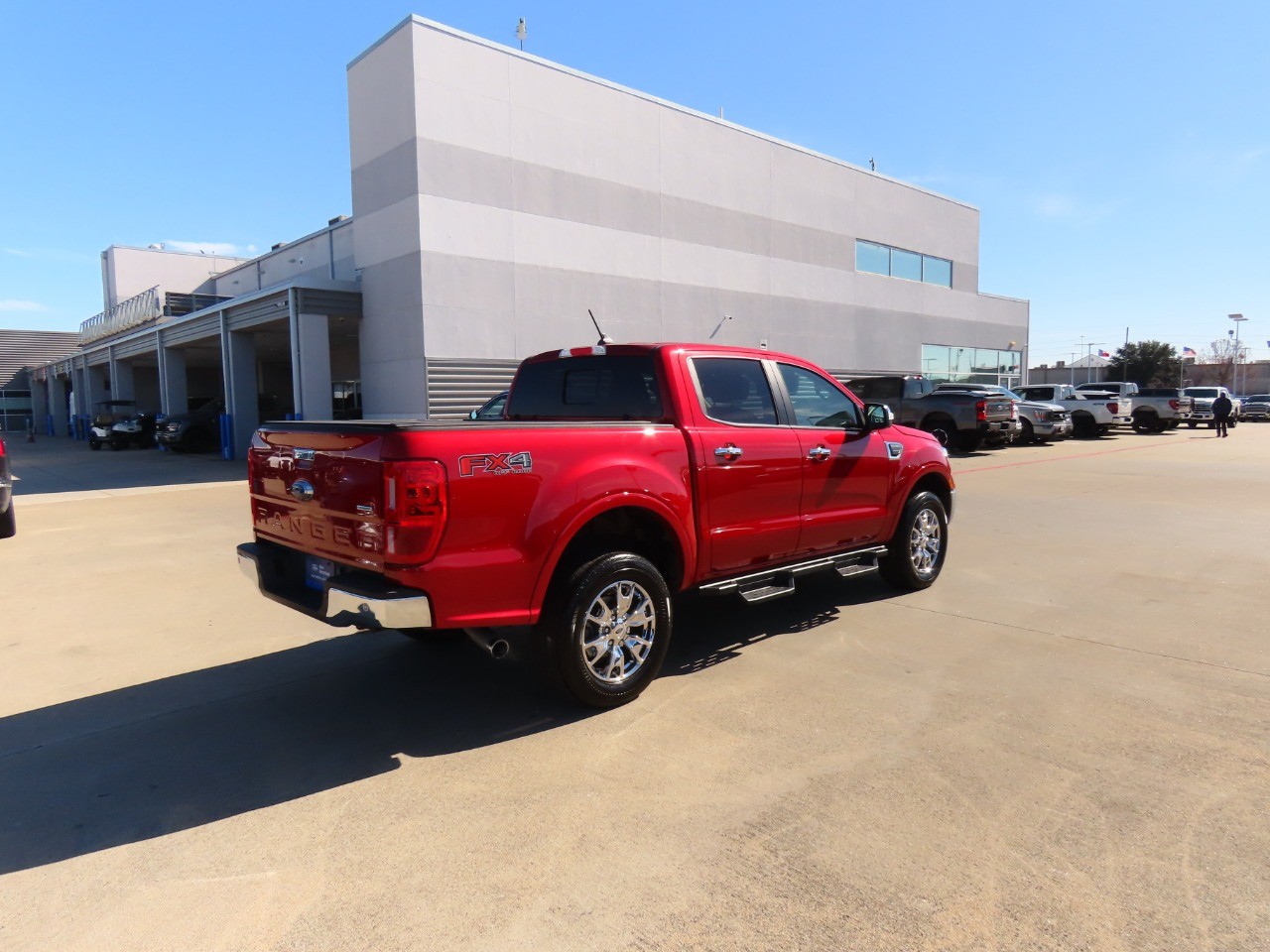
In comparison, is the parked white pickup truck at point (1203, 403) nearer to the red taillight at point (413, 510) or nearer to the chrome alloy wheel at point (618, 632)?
the chrome alloy wheel at point (618, 632)

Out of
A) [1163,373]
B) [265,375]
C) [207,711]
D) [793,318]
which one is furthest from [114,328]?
[1163,373]

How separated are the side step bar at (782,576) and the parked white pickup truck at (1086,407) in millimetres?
23019

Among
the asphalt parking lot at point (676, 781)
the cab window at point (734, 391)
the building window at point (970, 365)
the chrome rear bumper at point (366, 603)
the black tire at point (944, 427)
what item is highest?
the building window at point (970, 365)

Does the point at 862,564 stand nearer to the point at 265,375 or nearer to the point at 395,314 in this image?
the point at 395,314

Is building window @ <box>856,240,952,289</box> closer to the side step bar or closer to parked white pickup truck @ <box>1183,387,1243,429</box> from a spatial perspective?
parked white pickup truck @ <box>1183,387,1243,429</box>

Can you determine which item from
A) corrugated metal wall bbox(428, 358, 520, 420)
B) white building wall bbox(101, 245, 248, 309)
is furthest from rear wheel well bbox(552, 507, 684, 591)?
white building wall bbox(101, 245, 248, 309)

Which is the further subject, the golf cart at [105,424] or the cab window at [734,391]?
the golf cart at [105,424]

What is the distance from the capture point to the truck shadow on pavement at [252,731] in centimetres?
322

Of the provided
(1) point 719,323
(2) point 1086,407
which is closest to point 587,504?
(1) point 719,323

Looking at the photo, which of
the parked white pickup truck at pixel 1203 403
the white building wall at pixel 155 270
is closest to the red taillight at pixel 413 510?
the parked white pickup truck at pixel 1203 403

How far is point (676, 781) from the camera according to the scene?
3.40m

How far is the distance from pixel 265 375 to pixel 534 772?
1619 inches

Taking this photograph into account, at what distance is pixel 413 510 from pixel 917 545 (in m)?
4.47

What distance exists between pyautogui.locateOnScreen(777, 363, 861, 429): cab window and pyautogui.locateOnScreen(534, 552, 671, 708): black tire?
1783 millimetres
